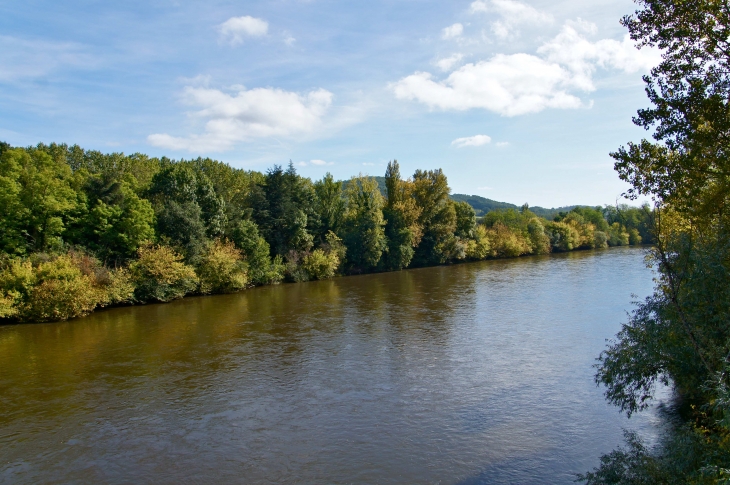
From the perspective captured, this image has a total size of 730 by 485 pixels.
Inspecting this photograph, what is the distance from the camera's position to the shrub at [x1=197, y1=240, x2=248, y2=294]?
43188 mm

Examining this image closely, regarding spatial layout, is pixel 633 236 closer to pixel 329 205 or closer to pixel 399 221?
pixel 399 221

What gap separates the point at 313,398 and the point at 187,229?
29.5m

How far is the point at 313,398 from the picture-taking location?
17.2 meters

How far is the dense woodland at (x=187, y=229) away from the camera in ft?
112

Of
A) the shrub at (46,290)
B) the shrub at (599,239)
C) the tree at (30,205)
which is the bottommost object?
the shrub at (46,290)

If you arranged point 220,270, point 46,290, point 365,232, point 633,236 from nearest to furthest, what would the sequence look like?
point 46,290 → point 220,270 → point 365,232 → point 633,236

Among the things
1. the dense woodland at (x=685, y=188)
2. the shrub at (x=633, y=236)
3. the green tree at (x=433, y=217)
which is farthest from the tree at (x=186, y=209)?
the shrub at (x=633, y=236)

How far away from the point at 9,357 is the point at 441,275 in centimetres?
4309

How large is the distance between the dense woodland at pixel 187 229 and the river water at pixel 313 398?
373 cm

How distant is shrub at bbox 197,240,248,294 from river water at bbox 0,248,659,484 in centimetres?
1016

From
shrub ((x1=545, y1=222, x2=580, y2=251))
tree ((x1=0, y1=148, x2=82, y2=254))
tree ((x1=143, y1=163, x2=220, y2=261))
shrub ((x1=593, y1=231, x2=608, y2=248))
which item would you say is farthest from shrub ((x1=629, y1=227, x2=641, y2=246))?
tree ((x1=0, y1=148, x2=82, y2=254))

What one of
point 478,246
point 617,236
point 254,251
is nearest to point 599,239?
point 617,236

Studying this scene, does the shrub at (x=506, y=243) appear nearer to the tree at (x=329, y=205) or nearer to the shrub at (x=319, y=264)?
the tree at (x=329, y=205)

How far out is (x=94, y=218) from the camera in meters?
38.6
